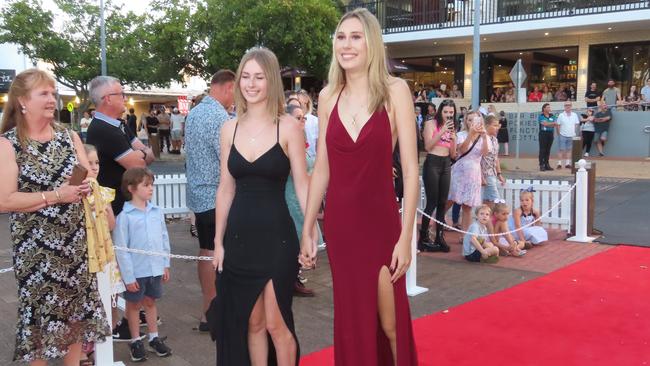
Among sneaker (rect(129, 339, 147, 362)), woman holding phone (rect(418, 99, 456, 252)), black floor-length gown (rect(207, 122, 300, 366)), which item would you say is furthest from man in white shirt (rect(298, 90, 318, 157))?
black floor-length gown (rect(207, 122, 300, 366))

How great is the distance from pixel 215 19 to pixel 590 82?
47.1 feet

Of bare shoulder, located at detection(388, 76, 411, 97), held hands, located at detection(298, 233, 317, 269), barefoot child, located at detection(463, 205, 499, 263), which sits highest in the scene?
bare shoulder, located at detection(388, 76, 411, 97)

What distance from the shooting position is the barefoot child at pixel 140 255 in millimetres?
4184

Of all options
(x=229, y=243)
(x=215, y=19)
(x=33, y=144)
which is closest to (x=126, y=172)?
(x=33, y=144)

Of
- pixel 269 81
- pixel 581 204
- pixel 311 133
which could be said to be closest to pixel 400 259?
pixel 269 81

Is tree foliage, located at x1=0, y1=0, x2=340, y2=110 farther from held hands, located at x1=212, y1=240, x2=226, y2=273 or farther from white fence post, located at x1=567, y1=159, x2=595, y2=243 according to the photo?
held hands, located at x1=212, y1=240, x2=226, y2=273

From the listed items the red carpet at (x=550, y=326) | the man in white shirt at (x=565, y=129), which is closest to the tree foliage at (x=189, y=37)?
the man in white shirt at (x=565, y=129)

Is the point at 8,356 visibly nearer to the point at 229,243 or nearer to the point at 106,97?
the point at 106,97

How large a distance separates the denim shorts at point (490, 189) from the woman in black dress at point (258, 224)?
5597 millimetres

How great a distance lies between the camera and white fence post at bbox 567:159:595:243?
26.0 feet

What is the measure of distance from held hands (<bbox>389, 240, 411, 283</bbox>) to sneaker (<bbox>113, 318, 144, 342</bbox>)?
2520 millimetres

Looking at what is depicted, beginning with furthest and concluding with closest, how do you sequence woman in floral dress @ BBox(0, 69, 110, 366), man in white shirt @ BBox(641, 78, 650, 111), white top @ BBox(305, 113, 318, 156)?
man in white shirt @ BBox(641, 78, 650, 111)
white top @ BBox(305, 113, 318, 156)
woman in floral dress @ BBox(0, 69, 110, 366)

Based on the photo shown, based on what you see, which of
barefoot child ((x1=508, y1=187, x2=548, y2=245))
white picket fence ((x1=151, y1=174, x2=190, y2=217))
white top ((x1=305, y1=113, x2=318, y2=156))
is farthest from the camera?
white picket fence ((x1=151, y1=174, x2=190, y2=217))

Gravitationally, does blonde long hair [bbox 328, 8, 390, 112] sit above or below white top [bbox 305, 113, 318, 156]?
above
